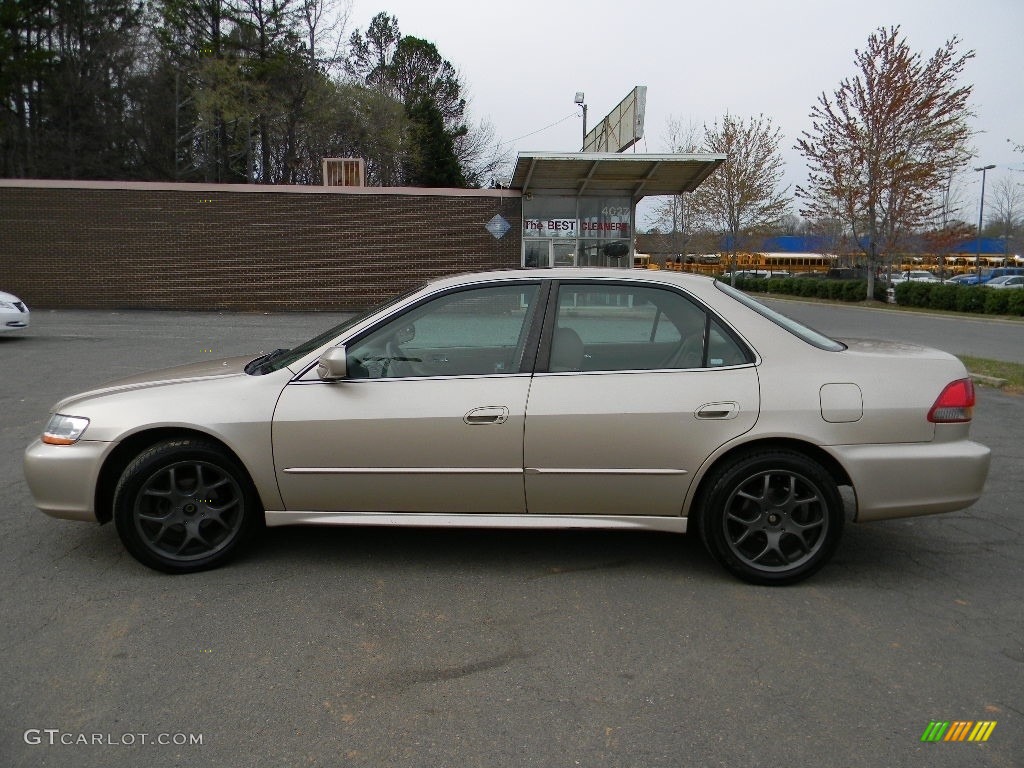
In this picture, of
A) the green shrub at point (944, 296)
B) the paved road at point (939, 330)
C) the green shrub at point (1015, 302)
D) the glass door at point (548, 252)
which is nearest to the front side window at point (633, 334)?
the paved road at point (939, 330)

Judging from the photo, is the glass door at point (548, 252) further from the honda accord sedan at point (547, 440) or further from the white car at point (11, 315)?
the honda accord sedan at point (547, 440)

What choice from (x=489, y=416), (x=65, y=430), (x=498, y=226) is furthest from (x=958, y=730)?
(x=498, y=226)

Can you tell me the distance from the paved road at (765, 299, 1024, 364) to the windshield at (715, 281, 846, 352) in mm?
8936

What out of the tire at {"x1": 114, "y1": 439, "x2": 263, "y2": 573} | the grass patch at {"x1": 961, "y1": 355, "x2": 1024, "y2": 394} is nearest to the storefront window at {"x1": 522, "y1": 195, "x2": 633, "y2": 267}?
the grass patch at {"x1": 961, "y1": 355, "x2": 1024, "y2": 394}

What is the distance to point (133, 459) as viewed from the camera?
403cm

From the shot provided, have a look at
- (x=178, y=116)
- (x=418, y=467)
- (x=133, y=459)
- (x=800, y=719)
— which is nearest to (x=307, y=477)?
(x=418, y=467)

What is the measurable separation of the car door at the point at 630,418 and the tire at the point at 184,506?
1520 millimetres

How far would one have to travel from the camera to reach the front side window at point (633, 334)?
3.99m

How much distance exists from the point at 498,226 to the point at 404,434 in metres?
20.1

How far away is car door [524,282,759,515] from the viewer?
12.5ft

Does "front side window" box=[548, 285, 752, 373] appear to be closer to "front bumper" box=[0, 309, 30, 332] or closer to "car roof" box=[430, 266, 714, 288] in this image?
"car roof" box=[430, 266, 714, 288]

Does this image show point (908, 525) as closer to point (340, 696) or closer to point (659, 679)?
point (659, 679)

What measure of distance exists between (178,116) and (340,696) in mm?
41637

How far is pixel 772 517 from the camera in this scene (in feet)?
12.7
